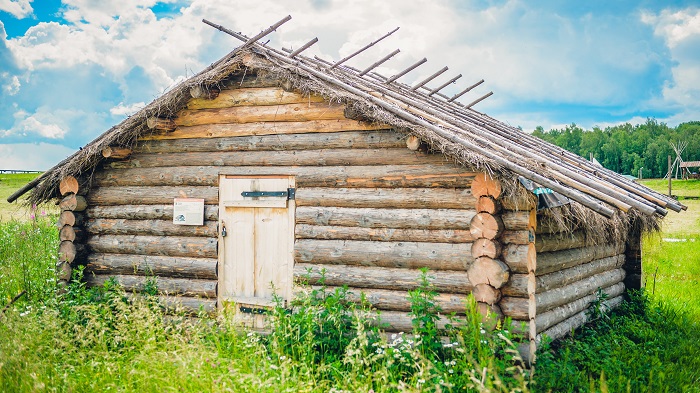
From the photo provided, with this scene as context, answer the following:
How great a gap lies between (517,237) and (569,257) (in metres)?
2.08

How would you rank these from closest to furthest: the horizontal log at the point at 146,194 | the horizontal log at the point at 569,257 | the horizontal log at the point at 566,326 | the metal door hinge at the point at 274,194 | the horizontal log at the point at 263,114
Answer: the horizontal log at the point at 569,257, the horizontal log at the point at 566,326, the horizontal log at the point at 263,114, the metal door hinge at the point at 274,194, the horizontal log at the point at 146,194

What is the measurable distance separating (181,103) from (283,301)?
339 centimetres

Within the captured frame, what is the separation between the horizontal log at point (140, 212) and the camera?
27.6 feet

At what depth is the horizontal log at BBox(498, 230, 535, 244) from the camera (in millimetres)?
6520

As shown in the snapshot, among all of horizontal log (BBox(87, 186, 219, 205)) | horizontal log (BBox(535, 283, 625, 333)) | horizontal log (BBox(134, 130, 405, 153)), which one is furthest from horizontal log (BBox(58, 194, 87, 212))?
horizontal log (BBox(535, 283, 625, 333))

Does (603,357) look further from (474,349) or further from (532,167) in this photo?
(532,167)

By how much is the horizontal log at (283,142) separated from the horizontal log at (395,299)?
1900 mm

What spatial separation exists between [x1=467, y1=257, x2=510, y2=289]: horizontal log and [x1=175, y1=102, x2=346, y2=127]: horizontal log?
106 inches

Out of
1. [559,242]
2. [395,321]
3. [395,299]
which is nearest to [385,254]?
[395,299]

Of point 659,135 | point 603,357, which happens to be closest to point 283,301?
point 603,357

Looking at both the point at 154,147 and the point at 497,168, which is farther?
the point at 154,147

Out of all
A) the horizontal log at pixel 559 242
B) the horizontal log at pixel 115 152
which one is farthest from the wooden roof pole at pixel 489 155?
the horizontal log at pixel 115 152

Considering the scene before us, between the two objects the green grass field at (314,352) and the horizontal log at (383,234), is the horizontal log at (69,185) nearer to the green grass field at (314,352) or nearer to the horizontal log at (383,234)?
the green grass field at (314,352)

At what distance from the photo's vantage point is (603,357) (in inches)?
294
